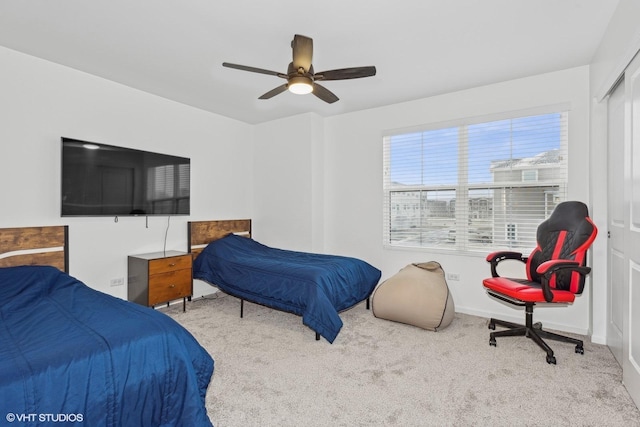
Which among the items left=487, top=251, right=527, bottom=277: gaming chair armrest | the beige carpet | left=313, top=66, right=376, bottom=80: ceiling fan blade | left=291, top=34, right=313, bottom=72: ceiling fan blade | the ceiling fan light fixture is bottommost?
the beige carpet

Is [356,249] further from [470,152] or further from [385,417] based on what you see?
[385,417]

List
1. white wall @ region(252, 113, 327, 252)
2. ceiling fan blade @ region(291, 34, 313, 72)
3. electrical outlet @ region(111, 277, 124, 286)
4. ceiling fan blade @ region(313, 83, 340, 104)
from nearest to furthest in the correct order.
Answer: ceiling fan blade @ region(291, 34, 313, 72), ceiling fan blade @ region(313, 83, 340, 104), electrical outlet @ region(111, 277, 124, 286), white wall @ region(252, 113, 327, 252)

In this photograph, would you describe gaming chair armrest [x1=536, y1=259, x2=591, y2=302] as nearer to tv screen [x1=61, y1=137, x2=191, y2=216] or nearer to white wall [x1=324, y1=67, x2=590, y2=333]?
white wall [x1=324, y1=67, x2=590, y2=333]

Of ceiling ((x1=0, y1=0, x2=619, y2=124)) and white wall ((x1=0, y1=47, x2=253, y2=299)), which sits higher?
ceiling ((x1=0, y1=0, x2=619, y2=124))

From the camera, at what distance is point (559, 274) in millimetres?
2697

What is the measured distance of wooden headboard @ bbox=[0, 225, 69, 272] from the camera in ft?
9.01

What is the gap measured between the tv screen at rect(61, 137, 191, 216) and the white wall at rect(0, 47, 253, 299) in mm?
133

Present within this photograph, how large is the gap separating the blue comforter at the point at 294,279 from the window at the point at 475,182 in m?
0.98

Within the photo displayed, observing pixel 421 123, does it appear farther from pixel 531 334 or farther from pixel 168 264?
pixel 168 264

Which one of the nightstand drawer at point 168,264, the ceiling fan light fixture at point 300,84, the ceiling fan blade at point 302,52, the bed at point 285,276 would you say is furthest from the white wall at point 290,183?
the ceiling fan blade at point 302,52

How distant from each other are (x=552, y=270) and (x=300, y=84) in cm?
239

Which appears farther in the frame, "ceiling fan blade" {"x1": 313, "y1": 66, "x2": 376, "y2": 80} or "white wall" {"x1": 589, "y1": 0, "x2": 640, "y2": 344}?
"white wall" {"x1": 589, "y1": 0, "x2": 640, "y2": 344}

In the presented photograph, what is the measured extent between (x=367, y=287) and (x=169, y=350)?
2380 mm

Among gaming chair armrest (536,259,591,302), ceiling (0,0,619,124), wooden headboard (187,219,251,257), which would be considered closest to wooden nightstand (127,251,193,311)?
wooden headboard (187,219,251,257)
